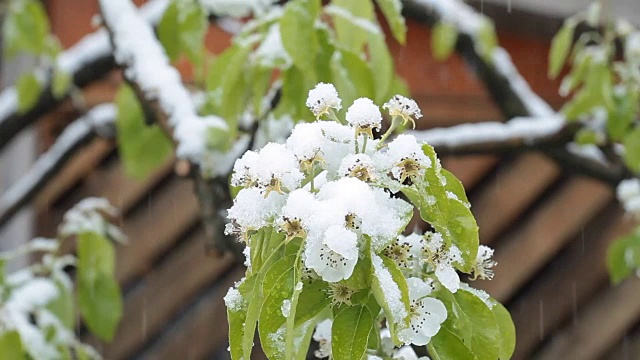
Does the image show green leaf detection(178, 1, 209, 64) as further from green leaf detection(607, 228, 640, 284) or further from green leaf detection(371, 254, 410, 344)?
green leaf detection(607, 228, 640, 284)

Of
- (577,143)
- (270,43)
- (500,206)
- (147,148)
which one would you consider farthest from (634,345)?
(270,43)

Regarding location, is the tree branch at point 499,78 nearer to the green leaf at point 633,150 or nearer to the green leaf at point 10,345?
the green leaf at point 633,150

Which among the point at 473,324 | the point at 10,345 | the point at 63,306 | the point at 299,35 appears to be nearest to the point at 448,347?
the point at 473,324

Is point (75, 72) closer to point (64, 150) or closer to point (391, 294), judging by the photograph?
point (64, 150)

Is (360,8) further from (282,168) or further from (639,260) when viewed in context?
(639,260)

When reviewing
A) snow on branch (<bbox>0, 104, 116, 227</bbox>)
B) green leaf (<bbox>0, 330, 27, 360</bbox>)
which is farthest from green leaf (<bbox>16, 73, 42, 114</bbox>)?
green leaf (<bbox>0, 330, 27, 360</bbox>)

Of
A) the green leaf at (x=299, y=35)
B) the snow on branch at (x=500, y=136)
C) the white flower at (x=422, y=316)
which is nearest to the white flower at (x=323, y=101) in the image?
the white flower at (x=422, y=316)
